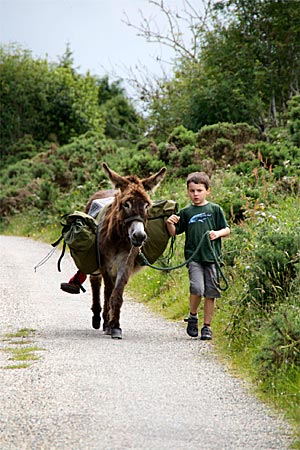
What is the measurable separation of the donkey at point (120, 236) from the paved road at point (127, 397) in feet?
1.46

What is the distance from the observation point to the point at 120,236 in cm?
894

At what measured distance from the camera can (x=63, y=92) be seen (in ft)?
124

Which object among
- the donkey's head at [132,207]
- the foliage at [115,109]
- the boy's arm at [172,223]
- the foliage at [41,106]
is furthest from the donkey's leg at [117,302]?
the foliage at [115,109]

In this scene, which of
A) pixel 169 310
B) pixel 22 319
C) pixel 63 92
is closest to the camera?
pixel 22 319

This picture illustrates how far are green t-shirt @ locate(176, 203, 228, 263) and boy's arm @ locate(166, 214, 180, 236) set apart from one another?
0.11 m

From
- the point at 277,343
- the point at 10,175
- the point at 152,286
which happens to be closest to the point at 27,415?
the point at 277,343

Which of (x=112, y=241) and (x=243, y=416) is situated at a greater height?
(x=112, y=241)

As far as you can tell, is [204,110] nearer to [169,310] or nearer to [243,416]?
[169,310]

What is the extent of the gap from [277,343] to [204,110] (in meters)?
17.4

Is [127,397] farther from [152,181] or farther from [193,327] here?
[152,181]

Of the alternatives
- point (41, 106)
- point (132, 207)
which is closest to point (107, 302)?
point (132, 207)

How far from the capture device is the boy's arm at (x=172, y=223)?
29.3 ft

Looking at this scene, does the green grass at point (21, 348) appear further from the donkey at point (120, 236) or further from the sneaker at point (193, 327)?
the sneaker at point (193, 327)

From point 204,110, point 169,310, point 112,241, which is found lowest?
point 169,310
